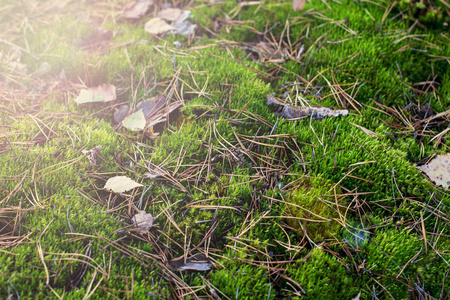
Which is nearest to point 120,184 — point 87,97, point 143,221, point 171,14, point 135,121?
point 143,221

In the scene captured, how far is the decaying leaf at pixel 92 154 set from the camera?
2.03 metres

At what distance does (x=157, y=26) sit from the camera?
2.96 meters

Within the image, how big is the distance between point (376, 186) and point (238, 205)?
965 mm

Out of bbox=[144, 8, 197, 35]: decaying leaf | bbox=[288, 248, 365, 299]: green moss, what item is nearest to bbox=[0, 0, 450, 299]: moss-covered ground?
bbox=[288, 248, 365, 299]: green moss

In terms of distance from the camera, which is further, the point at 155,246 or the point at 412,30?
the point at 412,30

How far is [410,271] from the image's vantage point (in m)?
1.72

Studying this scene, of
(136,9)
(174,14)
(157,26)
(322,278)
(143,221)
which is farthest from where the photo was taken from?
(136,9)

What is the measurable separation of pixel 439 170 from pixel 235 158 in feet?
4.87

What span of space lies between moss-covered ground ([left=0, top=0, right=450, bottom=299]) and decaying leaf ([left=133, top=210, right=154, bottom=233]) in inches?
1.4

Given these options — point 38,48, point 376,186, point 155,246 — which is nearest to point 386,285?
point 376,186

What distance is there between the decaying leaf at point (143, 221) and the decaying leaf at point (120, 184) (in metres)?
0.18

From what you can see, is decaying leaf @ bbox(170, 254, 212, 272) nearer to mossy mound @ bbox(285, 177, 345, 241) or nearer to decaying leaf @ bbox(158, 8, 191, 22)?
mossy mound @ bbox(285, 177, 345, 241)

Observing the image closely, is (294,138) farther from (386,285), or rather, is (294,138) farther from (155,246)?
(155,246)

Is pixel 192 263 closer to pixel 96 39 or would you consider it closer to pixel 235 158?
pixel 235 158
